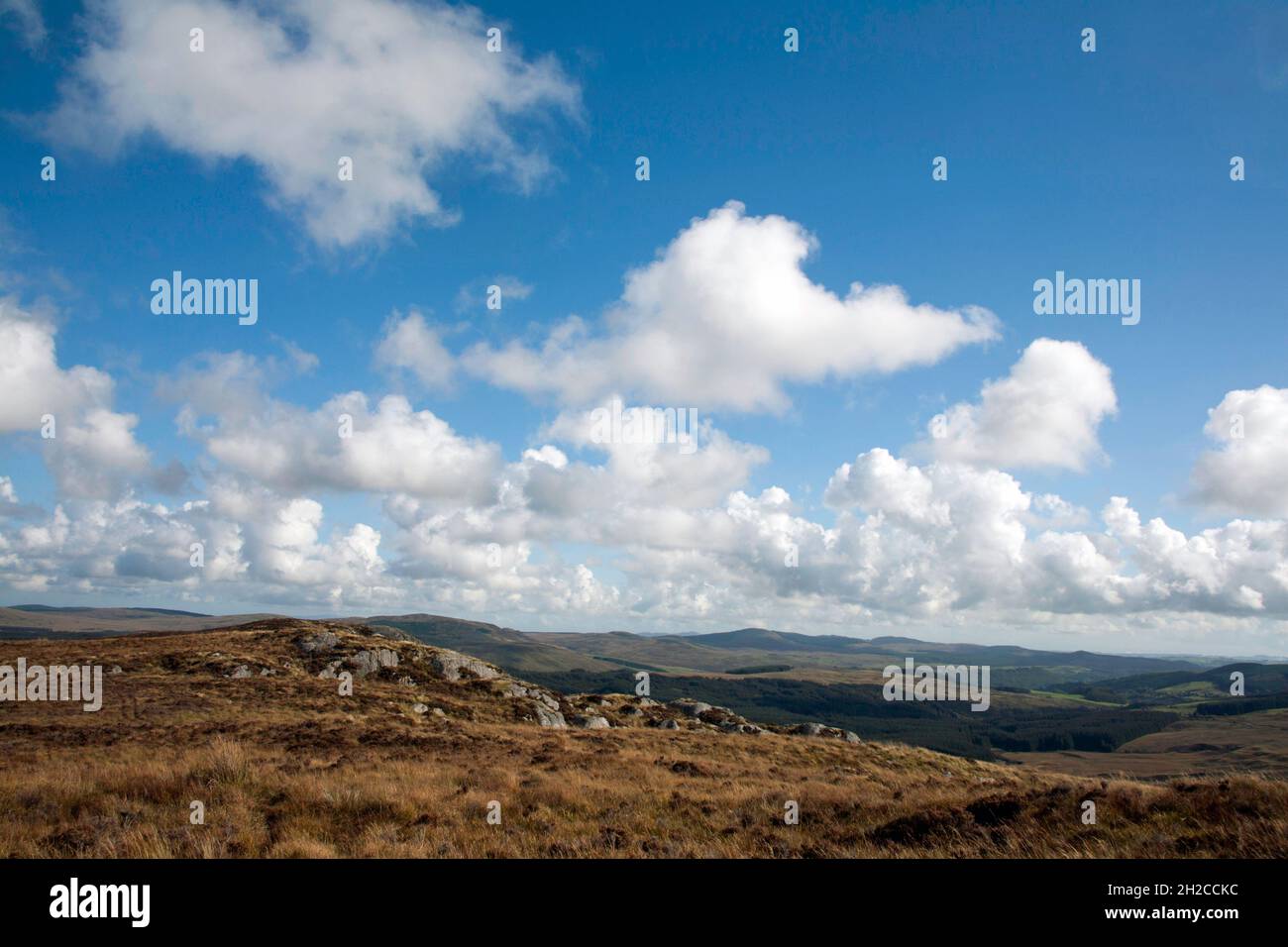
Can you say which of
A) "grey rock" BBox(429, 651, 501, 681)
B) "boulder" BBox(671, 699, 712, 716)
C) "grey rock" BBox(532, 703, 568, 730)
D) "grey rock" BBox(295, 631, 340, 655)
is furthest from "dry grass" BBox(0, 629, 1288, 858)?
"boulder" BBox(671, 699, 712, 716)

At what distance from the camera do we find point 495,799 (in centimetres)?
1493

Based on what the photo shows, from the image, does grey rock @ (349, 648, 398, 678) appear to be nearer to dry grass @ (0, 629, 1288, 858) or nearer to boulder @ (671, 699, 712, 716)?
dry grass @ (0, 629, 1288, 858)

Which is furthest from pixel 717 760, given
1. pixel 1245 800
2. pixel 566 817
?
pixel 1245 800

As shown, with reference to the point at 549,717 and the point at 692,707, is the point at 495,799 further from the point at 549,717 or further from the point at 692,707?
the point at 692,707

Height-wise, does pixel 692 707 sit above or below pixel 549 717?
below

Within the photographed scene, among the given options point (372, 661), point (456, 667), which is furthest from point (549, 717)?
point (372, 661)

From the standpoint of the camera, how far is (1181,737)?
18725cm

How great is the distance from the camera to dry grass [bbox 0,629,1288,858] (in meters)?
10.3

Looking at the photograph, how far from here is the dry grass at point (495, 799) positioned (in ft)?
33.9

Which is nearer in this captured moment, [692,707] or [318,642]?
[692,707]

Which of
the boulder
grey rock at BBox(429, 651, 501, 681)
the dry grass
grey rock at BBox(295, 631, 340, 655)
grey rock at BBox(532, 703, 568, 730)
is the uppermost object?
the dry grass

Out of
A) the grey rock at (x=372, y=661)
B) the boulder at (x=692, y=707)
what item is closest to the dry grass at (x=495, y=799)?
the grey rock at (x=372, y=661)

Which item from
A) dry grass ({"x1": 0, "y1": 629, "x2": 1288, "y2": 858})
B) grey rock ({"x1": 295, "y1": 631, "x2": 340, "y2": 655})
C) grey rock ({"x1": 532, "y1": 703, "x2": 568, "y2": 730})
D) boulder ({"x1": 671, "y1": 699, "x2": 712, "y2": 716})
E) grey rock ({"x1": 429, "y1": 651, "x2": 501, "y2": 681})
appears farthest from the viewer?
grey rock ({"x1": 295, "y1": 631, "x2": 340, "y2": 655})
